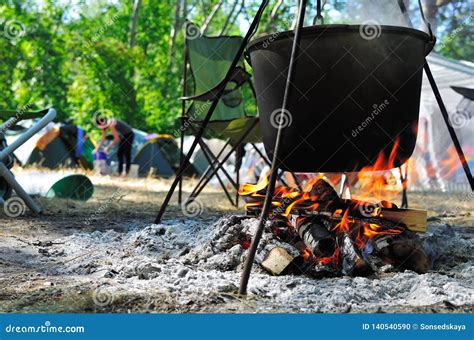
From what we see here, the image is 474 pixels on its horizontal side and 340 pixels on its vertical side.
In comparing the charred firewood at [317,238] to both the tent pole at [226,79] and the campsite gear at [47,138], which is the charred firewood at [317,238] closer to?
the tent pole at [226,79]

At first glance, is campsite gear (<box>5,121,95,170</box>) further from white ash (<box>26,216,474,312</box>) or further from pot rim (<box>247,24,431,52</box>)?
pot rim (<box>247,24,431,52</box>)

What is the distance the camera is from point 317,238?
2.35m

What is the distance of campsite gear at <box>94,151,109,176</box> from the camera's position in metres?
10.8

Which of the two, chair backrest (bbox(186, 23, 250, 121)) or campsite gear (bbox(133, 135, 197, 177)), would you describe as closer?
chair backrest (bbox(186, 23, 250, 121))

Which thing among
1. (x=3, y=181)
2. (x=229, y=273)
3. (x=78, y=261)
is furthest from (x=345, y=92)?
(x=3, y=181)

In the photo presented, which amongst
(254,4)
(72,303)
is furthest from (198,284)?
(254,4)

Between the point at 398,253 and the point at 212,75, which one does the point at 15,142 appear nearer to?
the point at 212,75

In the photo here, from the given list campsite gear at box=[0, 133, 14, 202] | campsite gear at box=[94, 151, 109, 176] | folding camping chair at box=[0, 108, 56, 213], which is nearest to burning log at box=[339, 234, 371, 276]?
folding camping chair at box=[0, 108, 56, 213]

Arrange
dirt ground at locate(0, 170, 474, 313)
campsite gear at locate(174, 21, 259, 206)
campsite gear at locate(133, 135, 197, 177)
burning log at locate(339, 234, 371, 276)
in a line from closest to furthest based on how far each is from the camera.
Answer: dirt ground at locate(0, 170, 474, 313) < burning log at locate(339, 234, 371, 276) < campsite gear at locate(174, 21, 259, 206) < campsite gear at locate(133, 135, 197, 177)

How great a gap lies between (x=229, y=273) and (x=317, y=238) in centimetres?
41

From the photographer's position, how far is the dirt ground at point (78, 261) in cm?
187

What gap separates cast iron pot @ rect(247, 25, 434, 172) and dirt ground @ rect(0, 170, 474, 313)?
0.75 m

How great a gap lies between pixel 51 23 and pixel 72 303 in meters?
20.5

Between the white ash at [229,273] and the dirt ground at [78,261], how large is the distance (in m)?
0.03
